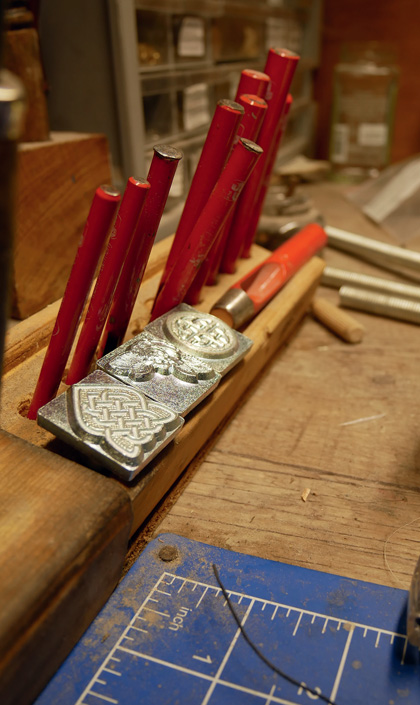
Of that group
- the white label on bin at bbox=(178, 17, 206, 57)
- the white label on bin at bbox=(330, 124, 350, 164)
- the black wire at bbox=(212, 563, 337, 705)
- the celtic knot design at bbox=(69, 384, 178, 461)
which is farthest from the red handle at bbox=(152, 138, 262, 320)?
the white label on bin at bbox=(330, 124, 350, 164)

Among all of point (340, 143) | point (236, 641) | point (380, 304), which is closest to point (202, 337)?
point (236, 641)

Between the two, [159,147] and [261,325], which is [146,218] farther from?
[261,325]

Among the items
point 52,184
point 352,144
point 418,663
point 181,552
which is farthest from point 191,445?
point 352,144

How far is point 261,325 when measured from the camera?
1.74ft

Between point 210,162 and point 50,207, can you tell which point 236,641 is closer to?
point 210,162

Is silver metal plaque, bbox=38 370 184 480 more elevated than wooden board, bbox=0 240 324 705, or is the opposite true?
silver metal plaque, bbox=38 370 184 480

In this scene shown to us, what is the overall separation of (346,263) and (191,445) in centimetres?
57

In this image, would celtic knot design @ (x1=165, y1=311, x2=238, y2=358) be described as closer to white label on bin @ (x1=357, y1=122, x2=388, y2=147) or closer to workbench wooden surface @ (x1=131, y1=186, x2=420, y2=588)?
workbench wooden surface @ (x1=131, y1=186, x2=420, y2=588)

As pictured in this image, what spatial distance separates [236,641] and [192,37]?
813 millimetres

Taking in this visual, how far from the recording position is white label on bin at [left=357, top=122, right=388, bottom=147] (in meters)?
1.31

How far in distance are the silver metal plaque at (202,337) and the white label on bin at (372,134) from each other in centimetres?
106

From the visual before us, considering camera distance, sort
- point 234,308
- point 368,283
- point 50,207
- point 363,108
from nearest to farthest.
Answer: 1. point 234,308
2. point 50,207
3. point 368,283
4. point 363,108

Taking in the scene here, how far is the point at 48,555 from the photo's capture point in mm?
275

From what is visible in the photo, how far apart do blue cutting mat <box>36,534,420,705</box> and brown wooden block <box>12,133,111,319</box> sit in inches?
14.6
